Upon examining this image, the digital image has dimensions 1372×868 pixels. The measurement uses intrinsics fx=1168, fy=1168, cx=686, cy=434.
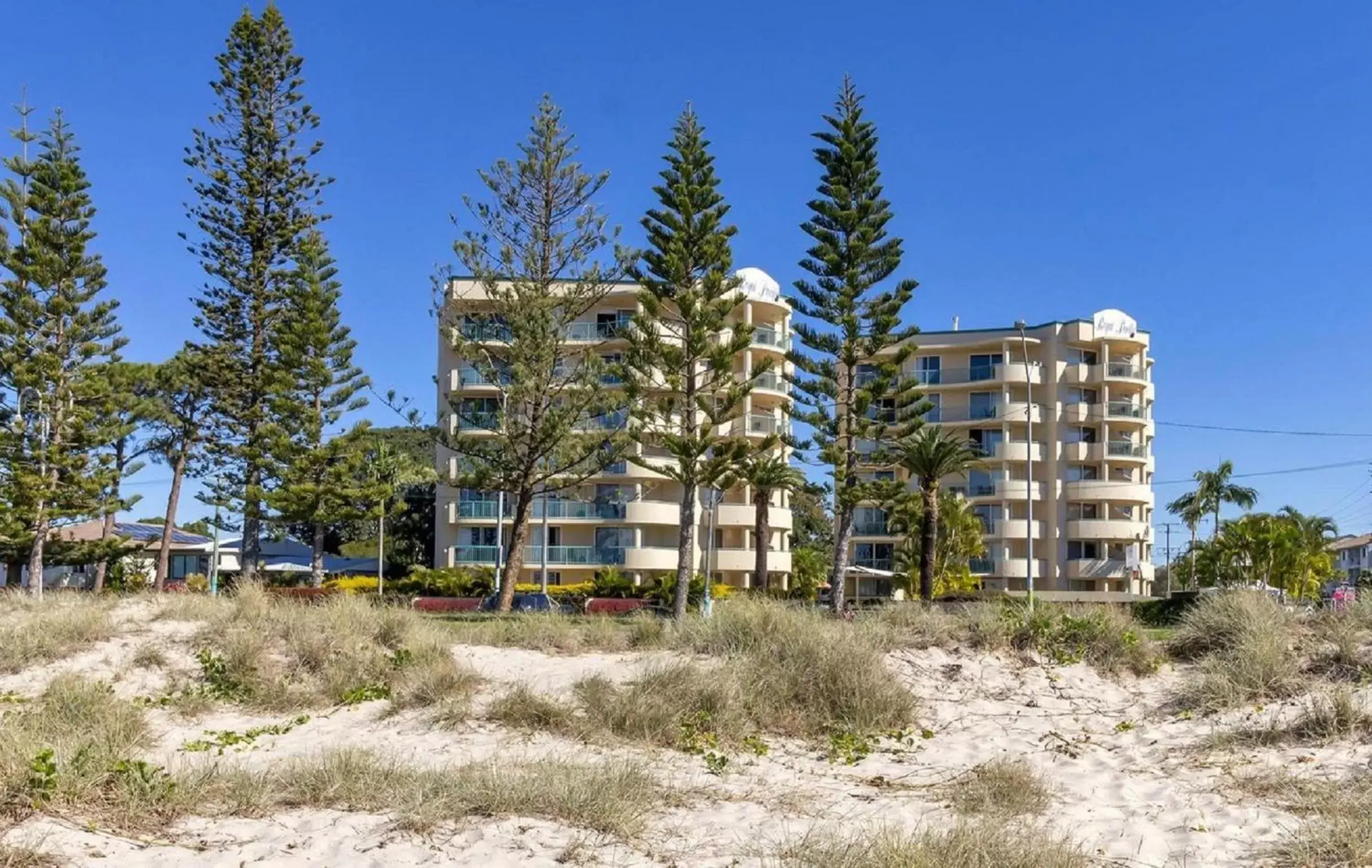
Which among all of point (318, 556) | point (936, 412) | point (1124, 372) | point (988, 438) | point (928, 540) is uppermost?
point (1124, 372)

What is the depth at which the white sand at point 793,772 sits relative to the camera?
24.2 ft

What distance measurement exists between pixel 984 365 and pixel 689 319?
28686 millimetres

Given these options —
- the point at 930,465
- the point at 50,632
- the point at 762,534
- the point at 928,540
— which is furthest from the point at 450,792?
the point at 762,534

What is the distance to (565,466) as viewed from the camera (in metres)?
27.6

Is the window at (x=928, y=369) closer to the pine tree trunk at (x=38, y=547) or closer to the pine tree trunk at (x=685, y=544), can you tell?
the pine tree trunk at (x=685, y=544)

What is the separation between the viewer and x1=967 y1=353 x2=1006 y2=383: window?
5444 centimetres

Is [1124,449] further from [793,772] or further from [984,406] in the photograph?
[793,772]

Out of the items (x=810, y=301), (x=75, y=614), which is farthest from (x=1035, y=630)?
(x=810, y=301)

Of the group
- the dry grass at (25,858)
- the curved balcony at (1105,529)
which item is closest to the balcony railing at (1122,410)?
the curved balcony at (1105,529)

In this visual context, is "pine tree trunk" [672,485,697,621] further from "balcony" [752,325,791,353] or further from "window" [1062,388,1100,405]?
"window" [1062,388,1100,405]

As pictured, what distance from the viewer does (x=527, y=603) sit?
32.4 m

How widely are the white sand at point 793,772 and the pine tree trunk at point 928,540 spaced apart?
77.9 feet

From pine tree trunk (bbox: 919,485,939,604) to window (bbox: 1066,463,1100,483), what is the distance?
18.0 m

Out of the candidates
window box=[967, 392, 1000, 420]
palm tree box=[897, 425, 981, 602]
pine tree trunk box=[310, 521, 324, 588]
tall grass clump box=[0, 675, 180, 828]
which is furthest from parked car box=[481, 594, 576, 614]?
window box=[967, 392, 1000, 420]
